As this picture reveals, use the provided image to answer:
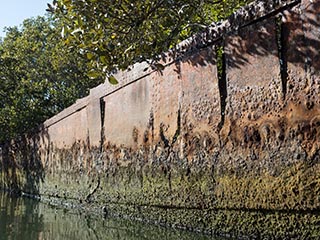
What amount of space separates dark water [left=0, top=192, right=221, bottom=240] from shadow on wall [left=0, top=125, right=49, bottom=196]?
3784 millimetres

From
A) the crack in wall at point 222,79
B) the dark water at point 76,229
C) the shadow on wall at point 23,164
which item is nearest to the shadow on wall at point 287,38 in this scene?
the crack in wall at point 222,79

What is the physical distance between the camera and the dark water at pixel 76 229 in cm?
409

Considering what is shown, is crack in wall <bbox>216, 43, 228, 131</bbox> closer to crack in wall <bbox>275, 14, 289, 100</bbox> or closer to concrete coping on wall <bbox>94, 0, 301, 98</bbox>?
concrete coping on wall <bbox>94, 0, 301, 98</bbox>

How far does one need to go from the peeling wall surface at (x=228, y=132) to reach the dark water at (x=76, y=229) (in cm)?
17

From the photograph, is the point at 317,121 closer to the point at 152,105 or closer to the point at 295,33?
the point at 295,33

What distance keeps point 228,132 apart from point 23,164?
9.55 meters

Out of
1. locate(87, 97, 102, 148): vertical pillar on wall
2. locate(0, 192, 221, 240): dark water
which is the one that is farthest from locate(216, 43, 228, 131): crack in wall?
locate(87, 97, 102, 148): vertical pillar on wall

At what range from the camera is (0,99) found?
45.3 ft

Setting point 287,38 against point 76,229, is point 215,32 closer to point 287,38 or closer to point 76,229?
point 287,38

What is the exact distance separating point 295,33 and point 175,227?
2237mm

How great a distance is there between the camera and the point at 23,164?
11844 mm

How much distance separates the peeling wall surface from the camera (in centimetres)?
282

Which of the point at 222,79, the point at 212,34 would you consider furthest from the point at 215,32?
the point at 222,79

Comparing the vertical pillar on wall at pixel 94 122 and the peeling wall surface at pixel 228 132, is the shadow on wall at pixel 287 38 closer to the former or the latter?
the peeling wall surface at pixel 228 132
